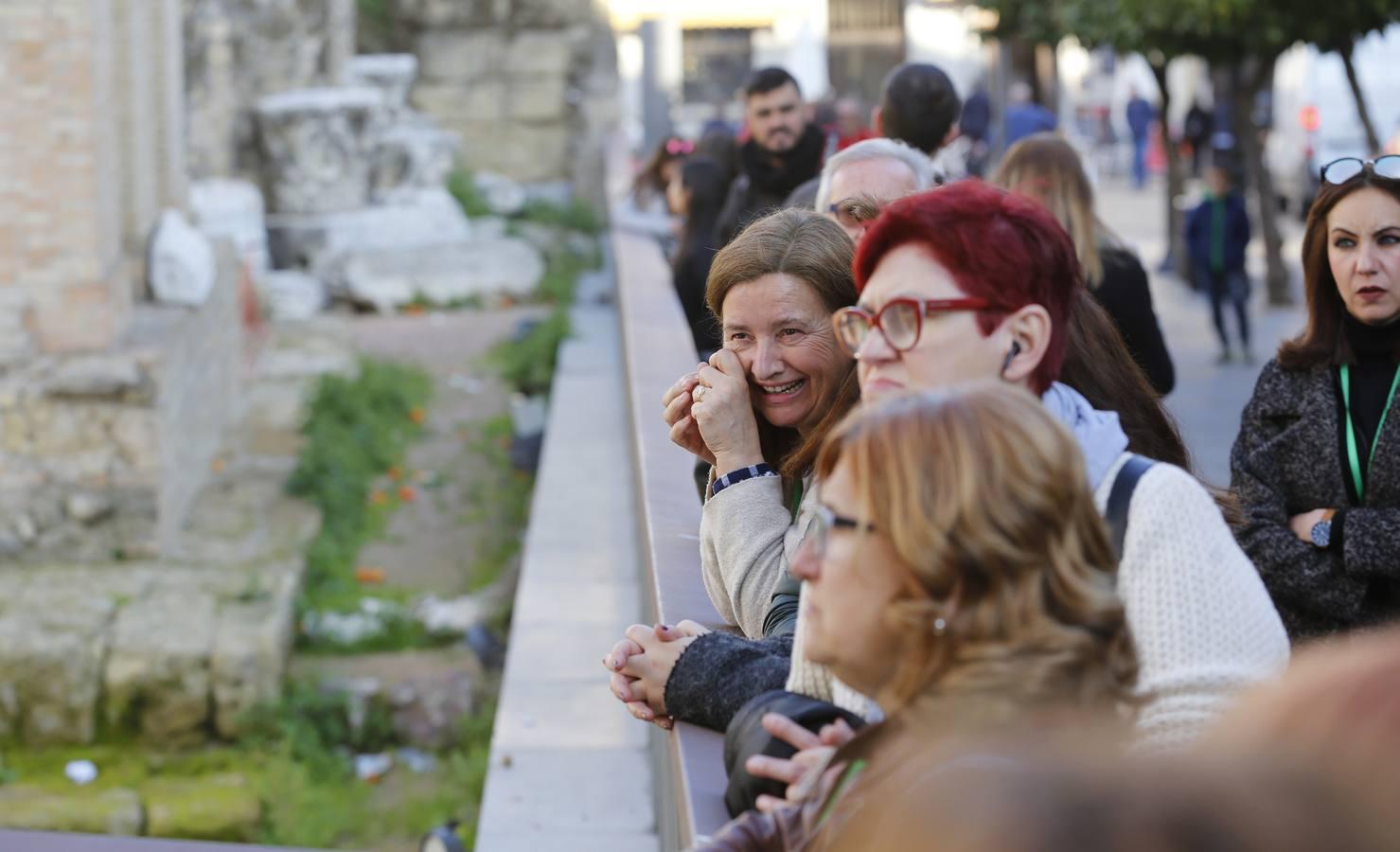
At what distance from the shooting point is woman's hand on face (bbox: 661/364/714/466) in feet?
11.0

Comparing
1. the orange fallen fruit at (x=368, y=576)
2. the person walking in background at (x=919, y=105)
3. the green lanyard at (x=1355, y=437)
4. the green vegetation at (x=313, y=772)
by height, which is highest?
the person walking in background at (x=919, y=105)

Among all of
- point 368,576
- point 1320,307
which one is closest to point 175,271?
point 368,576

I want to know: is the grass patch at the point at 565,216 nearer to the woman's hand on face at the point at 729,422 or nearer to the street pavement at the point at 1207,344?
the street pavement at the point at 1207,344

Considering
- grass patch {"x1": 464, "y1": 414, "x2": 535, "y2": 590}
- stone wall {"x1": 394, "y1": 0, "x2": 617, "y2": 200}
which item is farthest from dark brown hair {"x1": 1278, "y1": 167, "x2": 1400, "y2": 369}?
stone wall {"x1": 394, "y1": 0, "x2": 617, "y2": 200}

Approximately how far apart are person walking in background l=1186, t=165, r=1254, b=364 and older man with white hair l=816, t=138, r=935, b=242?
853 centimetres

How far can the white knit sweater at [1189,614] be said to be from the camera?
200cm

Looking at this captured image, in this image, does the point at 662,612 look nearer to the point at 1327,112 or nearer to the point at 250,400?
the point at 250,400

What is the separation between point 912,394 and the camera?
1776 mm

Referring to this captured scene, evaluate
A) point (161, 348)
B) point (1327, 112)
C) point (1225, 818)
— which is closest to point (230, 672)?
point (161, 348)

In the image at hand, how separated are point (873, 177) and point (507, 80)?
2122 centimetres

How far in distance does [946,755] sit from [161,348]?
27.4ft

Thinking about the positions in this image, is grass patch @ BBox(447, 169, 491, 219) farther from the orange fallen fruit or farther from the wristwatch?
the wristwatch

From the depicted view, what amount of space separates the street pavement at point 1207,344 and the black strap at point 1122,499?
11.4 ft

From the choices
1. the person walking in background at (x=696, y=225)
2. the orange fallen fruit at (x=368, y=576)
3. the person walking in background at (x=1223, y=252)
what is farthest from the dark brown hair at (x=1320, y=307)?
the person walking in background at (x=1223, y=252)
